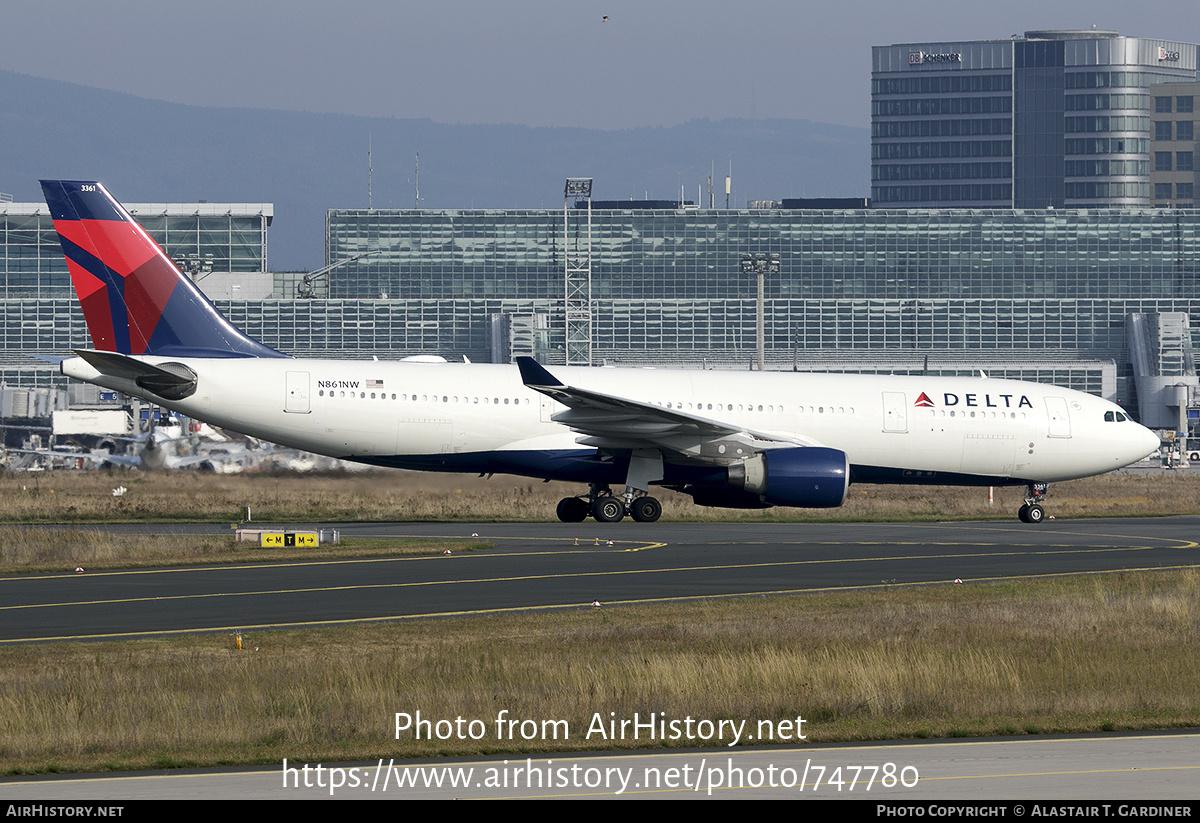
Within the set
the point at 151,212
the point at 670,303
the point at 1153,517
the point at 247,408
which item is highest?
the point at 151,212

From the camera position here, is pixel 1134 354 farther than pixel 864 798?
Yes

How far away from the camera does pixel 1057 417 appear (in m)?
37.9

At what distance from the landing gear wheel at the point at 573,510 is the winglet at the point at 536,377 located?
4.08 metres

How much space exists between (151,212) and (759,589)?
428ft

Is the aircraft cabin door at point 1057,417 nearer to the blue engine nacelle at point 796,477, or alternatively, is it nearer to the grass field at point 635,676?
the blue engine nacelle at point 796,477

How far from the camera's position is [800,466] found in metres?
33.1

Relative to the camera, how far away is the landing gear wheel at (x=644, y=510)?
3556 cm

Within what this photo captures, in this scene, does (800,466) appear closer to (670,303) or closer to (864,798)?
(864,798)

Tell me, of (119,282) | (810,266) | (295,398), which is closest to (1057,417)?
(295,398)

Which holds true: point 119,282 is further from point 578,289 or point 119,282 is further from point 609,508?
point 578,289

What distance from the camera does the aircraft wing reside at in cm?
3344

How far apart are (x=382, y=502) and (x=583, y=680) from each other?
1239 inches

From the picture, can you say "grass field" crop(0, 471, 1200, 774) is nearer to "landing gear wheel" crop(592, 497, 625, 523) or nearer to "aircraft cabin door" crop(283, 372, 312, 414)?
"landing gear wheel" crop(592, 497, 625, 523)

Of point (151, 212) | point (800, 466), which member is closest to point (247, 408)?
point (800, 466)
